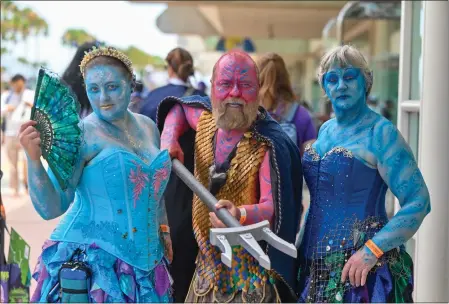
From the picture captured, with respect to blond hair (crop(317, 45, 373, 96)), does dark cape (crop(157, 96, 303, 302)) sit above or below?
below

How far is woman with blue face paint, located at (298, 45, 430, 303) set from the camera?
2816 millimetres

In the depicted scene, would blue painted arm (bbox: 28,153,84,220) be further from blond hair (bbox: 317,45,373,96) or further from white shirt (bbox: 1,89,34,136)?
white shirt (bbox: 1,89,34,136)

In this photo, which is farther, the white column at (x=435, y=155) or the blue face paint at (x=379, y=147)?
the white column at (x=435, y=155)

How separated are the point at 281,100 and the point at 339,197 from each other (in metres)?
2.32

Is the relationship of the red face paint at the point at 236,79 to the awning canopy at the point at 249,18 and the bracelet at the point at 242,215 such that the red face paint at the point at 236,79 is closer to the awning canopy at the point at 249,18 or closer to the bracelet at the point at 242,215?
the bracelet at the point at 242,215

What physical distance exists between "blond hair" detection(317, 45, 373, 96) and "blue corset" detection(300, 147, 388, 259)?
1.01 feet

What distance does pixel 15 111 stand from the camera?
1044 cm

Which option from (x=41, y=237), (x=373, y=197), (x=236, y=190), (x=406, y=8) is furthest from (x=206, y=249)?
(x=41, y=237)

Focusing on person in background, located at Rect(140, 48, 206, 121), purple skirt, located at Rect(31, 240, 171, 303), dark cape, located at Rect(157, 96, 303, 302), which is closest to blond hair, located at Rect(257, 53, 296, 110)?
person in background, located at Rect(140, 48, 206, 121)

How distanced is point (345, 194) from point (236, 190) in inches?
16.1

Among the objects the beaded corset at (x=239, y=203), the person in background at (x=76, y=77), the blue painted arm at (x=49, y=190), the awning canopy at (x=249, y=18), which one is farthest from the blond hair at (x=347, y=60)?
the awning canopy at (x=249, y=18)

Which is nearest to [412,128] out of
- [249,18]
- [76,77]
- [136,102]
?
[136,102]

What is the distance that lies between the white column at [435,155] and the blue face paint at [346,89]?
131 cm

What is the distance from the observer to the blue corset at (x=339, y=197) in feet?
9.48
